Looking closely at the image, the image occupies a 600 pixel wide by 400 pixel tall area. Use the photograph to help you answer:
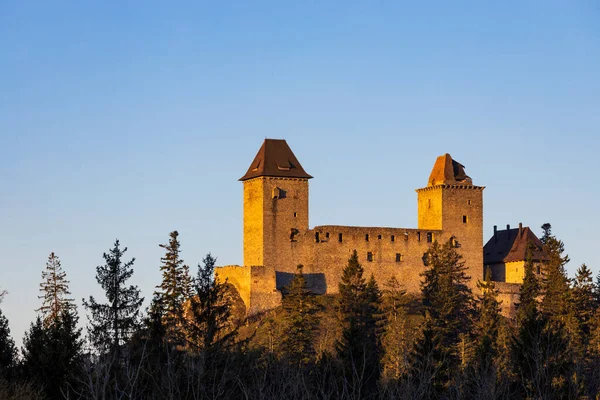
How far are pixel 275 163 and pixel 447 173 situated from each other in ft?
45.0

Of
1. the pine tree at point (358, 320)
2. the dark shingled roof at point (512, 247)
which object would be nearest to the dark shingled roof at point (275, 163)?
the pine tree at point (358, 320)

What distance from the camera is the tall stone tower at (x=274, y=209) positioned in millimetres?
90250

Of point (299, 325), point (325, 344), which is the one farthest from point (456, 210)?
point (325, 344)

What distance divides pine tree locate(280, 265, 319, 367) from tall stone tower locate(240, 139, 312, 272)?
369 inches

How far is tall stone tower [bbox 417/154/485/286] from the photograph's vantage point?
95.8m

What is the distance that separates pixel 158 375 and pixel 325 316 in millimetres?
36351

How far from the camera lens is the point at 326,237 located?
92.6m

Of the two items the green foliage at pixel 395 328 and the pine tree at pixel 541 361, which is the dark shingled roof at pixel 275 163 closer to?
the green foliage at pixel 395 328

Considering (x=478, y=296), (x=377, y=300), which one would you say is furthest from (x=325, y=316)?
(x=478, y=296)

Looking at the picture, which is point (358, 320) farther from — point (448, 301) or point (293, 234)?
point (293, 234)

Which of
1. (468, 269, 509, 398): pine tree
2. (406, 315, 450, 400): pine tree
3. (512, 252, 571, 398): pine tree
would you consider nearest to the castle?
(468, 269, 509, 398): pine tree

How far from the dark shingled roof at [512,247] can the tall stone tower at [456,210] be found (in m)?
4.94

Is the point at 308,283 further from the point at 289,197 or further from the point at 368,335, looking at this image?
the point at 368,335

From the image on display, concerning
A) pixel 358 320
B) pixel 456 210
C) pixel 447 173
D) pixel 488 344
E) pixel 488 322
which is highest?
pixel 447 173
